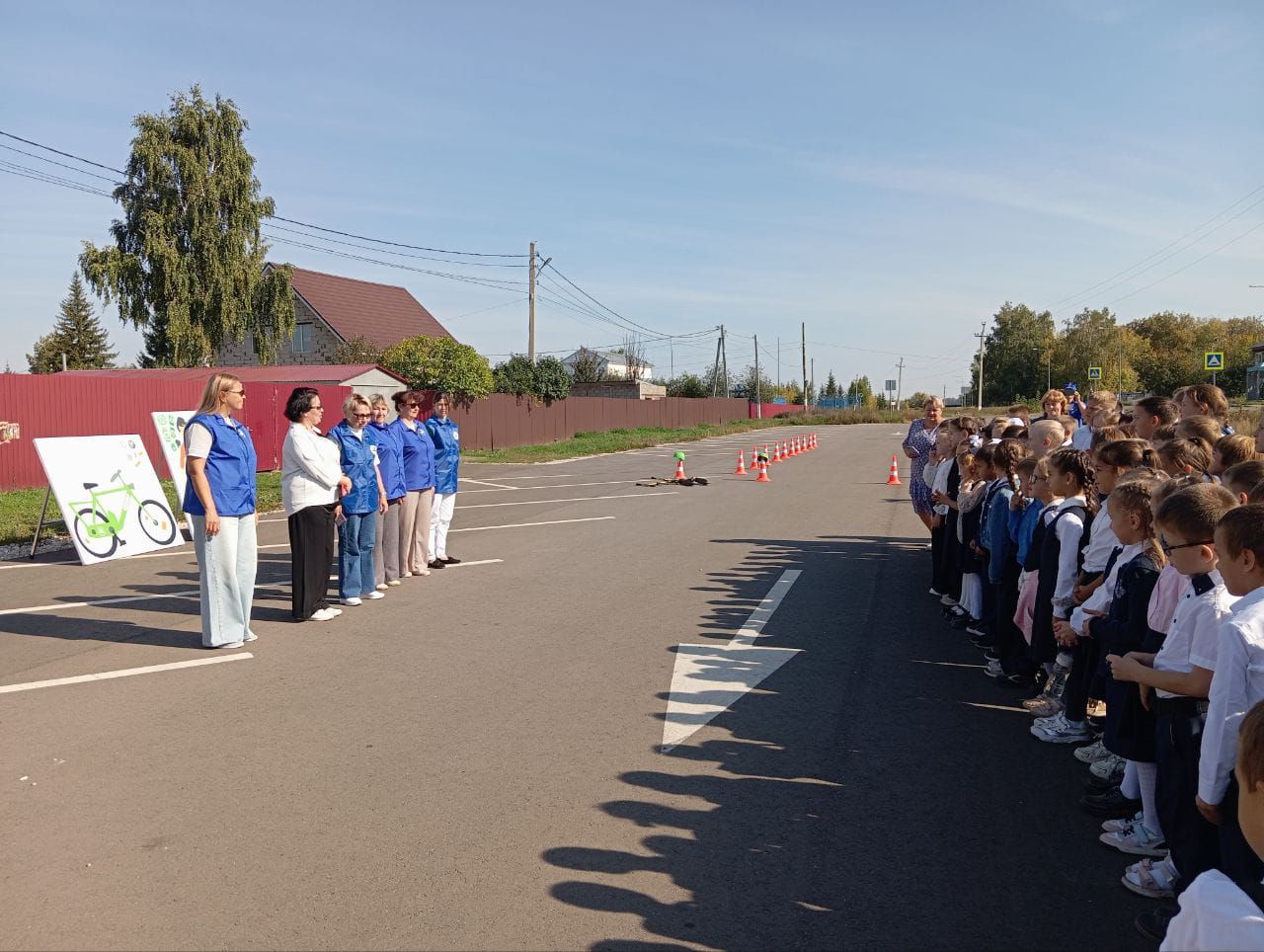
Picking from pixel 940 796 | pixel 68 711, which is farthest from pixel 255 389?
pixel 940 796

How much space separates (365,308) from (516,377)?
14843 mm

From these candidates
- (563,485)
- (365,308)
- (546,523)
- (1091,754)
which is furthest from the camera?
(365,308)

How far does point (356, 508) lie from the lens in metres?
8.53

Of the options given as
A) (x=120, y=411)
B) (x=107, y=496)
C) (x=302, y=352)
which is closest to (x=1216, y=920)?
(x=107, y=496)

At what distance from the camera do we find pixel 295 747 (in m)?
4.88

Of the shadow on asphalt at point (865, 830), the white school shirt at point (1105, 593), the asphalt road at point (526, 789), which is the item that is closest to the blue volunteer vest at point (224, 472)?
the asphalt road at point (526, 789)

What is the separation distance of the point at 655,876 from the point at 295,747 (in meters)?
2.27

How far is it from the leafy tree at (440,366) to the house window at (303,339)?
14.4 metres

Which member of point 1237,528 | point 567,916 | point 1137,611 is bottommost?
point 567,916

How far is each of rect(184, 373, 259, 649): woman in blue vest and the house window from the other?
4294 centimetres

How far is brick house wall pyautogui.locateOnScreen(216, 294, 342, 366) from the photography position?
4697cm

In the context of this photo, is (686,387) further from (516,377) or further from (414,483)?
(414,483)

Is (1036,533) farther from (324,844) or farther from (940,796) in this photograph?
(324,844)

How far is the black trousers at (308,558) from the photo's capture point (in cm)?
776
